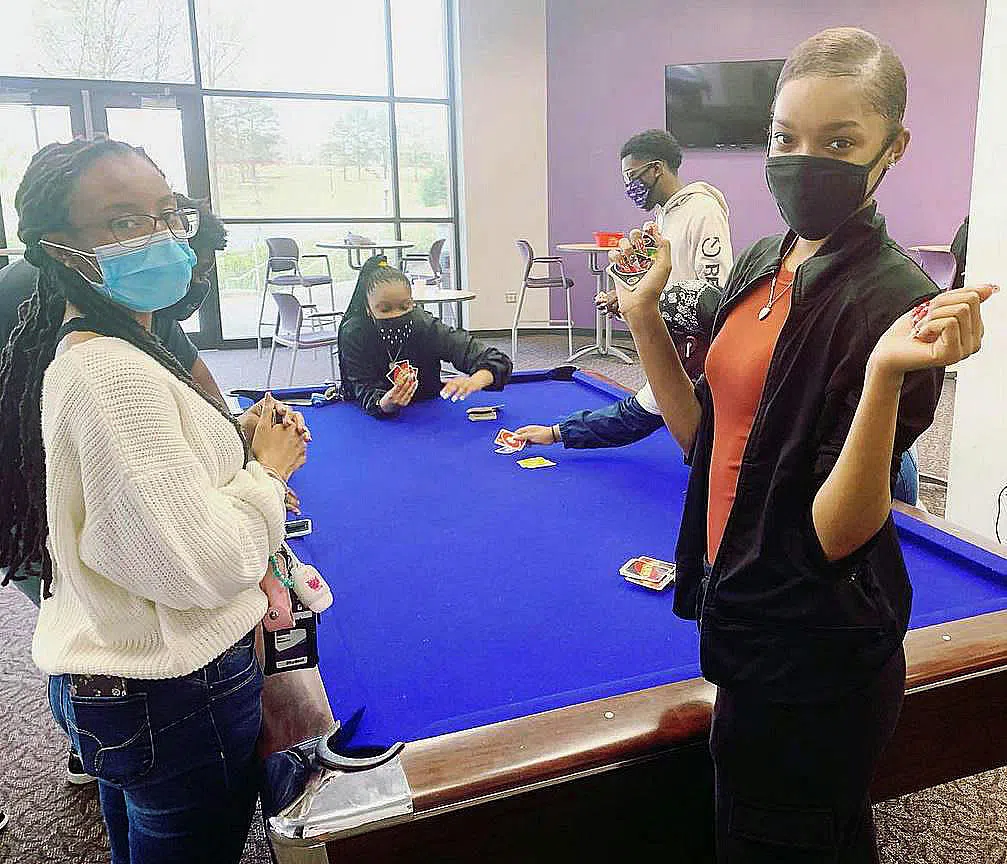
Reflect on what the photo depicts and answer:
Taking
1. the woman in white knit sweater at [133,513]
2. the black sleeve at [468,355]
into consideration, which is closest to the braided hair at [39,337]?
the woman in white knit sweater at [133,513]

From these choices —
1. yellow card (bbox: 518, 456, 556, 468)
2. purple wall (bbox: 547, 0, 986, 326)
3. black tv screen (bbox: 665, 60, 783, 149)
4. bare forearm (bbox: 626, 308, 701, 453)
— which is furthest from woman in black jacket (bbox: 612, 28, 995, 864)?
black tv screen (bbox: 665, 60, 783, 149)

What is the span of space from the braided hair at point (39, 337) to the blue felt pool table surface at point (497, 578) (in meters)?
0.54

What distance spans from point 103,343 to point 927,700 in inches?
50.6

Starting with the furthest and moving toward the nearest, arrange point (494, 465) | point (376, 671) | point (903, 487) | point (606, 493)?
point (494, 465)
point (606, 493)
point (903, 487)
point (376, 671)

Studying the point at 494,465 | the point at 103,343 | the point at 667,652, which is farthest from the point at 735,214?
the point at 103,343

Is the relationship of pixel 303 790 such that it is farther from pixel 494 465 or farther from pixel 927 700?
pixel 494 465

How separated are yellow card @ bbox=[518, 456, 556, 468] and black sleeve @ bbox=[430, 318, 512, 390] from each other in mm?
922

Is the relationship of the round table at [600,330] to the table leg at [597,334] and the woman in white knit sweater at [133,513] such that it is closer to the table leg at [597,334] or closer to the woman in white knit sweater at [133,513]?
the table leg at [597,334]

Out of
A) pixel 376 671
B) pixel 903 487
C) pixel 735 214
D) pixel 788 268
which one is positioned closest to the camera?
pixel 788 268

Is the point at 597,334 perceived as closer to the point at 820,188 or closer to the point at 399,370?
the point at 399,370

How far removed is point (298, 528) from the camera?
2080 millimetres

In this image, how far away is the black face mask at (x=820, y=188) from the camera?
95cm

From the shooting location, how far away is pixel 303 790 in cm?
110

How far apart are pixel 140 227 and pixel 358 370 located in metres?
2.37
